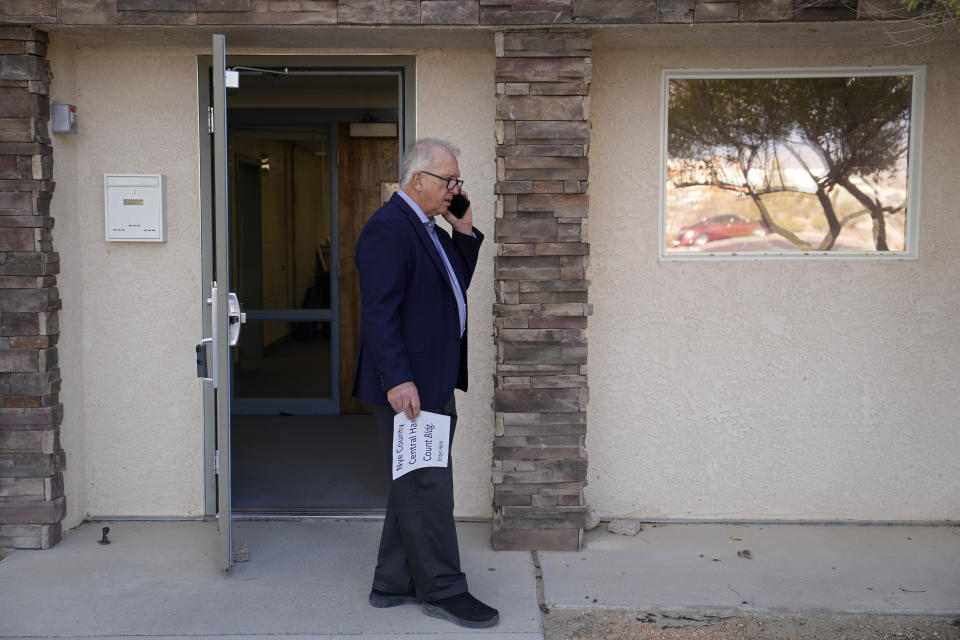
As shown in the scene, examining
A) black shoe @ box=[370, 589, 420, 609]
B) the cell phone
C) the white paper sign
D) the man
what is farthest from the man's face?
black shoe @ box=[370, 589, 420, 609]

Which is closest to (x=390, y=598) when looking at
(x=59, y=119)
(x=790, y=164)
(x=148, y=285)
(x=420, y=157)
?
(x=420, y=157)

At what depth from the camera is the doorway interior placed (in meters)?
8.16

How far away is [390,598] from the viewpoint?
13.5 feet

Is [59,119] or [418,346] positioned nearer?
[418,346]

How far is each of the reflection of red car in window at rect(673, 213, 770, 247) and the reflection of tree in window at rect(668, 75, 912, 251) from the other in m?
0.07

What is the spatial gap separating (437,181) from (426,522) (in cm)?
141

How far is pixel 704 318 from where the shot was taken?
5.10 metres

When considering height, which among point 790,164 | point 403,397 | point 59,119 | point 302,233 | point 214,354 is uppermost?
point 59,119

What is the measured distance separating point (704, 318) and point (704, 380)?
335 millimetres

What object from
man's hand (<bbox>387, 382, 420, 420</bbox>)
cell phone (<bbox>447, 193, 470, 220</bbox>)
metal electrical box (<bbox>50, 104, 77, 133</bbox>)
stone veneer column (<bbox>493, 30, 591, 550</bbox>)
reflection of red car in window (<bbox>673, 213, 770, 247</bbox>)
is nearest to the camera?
man's hand (<bbox>387, 382, 420, 420</bbox>)

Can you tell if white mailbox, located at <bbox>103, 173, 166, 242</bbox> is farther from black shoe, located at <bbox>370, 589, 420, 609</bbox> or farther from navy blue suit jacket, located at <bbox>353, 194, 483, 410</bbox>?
black shoe, located at <bbox>370, 589, 420, 609</bbox>

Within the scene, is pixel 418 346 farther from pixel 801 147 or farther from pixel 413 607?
pixel 801 147

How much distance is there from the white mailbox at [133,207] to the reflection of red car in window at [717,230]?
2772mm

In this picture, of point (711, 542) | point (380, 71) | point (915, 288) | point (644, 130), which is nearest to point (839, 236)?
point (915, 288)
